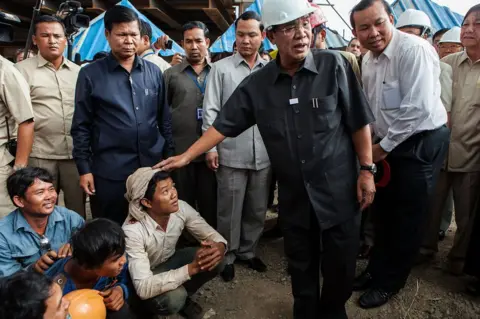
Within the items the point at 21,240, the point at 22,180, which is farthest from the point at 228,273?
the point at 22,180

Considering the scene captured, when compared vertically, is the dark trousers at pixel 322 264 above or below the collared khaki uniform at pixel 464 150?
below

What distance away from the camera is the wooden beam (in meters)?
7.40

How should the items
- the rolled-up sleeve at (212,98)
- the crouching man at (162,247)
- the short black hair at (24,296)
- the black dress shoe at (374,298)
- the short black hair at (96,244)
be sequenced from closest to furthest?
the short black hair at (24,296) < the short black hair at (96,244) < the crouching man at (162,247) < the black dress shoe at (374,298) < the rolled-up sleeve at (212,98)

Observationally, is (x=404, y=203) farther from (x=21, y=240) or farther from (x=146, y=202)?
(x=21, y=240)

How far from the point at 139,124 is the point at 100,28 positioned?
4461mm

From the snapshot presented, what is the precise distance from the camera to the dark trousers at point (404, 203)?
241 centimetres

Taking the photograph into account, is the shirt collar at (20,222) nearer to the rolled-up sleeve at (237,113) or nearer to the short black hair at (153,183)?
the short black hair at (153,183)

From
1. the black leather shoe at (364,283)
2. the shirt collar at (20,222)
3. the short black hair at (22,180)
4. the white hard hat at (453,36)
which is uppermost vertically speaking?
the white hard hat at (453,36)

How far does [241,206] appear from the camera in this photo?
3.13 meters

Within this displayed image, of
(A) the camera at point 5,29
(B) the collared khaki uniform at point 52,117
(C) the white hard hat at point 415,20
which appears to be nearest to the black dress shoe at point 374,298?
(C) the white hard hat at point 415,20

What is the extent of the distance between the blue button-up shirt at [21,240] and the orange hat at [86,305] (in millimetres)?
468

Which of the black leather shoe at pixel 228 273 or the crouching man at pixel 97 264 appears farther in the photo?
the black leather shoe at pixel 228 273

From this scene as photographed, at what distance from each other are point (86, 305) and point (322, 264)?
1350mm

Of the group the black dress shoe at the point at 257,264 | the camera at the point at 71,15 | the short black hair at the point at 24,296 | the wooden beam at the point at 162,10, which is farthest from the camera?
the wooden beam at the point at 162,10
